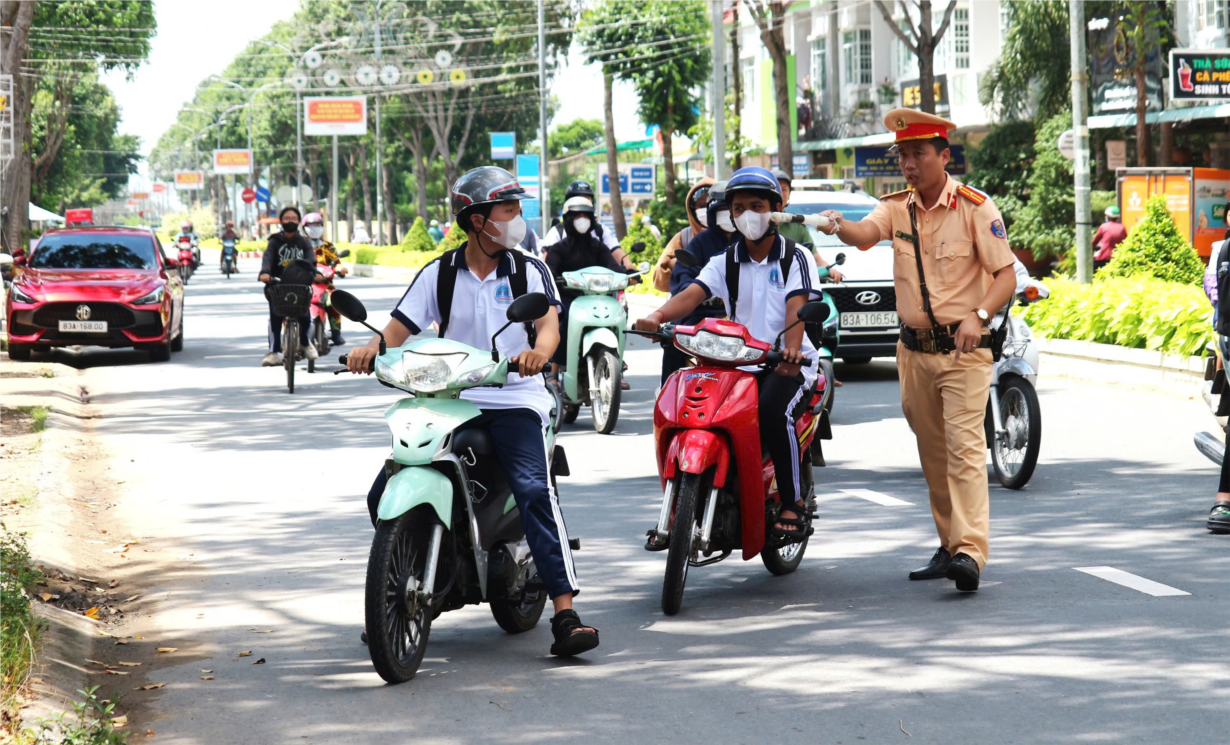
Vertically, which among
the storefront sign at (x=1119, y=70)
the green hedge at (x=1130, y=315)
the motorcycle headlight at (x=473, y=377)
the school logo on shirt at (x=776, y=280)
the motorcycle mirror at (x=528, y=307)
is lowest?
the green hedge at (x=1130, y=315)

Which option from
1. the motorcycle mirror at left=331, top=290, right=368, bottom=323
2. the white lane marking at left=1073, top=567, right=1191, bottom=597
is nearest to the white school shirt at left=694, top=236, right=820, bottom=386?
the white lane marking at left=1073, top=567, right=1191, bottom=597

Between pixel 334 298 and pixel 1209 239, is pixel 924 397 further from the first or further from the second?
pixel 1209 239

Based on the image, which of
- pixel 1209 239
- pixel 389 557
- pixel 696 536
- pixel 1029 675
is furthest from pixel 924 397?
pixel 1209 239

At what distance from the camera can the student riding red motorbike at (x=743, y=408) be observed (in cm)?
626

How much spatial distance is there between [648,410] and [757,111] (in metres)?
41.1

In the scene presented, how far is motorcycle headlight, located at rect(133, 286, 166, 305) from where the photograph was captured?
63.0ft

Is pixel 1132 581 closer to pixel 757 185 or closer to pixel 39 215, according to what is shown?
pixel 757 185

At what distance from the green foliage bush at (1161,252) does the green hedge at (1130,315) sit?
2.39ft

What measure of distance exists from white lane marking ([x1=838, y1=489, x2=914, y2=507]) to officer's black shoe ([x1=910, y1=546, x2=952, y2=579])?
2.03 meters

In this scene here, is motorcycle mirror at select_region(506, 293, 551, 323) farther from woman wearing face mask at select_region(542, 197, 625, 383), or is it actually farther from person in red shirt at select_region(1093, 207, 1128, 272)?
person in red shirt at select_region(1093, 207, 1128, 272)

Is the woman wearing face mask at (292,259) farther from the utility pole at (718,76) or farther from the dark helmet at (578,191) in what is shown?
the utility pole at (718,76)

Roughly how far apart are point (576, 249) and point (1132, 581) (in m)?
6.92

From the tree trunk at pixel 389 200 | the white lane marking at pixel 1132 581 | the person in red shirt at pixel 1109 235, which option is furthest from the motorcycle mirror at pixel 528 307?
the tree trunk at pixel 389 200

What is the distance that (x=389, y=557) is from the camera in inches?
203
